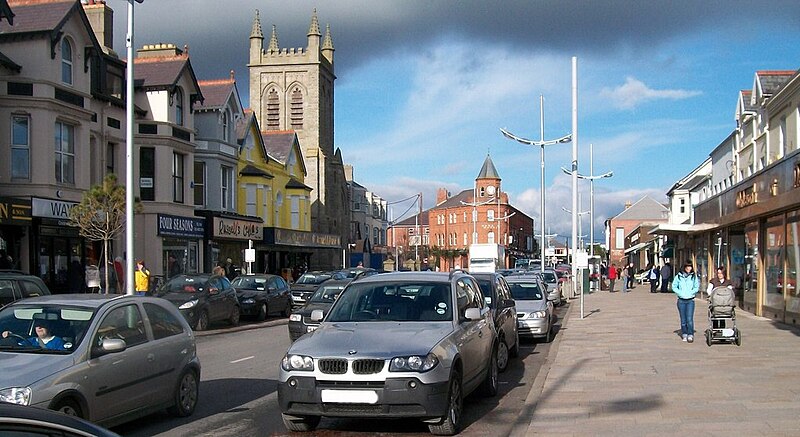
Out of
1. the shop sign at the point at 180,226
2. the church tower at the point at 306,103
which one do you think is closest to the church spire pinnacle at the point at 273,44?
the church tower at the point at 306,103

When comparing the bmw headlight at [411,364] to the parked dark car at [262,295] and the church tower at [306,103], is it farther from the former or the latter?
the church tower at [306,103]

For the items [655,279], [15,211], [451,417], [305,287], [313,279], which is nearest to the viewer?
[451,417]

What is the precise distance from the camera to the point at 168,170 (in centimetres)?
3478

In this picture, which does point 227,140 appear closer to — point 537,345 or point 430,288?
point 537,345

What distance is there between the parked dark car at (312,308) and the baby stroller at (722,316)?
296 inches

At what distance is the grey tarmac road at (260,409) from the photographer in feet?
30.5

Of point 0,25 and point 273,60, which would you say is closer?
point 0,25

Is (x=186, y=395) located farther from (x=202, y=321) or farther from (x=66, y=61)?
(x=66, y=61)

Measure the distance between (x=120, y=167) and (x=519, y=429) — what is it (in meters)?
26.8

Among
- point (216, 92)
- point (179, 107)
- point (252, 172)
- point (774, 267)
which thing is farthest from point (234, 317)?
point (252, 172)

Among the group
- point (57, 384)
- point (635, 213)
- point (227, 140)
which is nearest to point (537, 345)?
point (57, 384)

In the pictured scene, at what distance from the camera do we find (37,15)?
2769 centimetres

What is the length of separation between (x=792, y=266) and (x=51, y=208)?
2164 centimetres

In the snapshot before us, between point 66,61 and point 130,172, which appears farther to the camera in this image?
point 66,61
